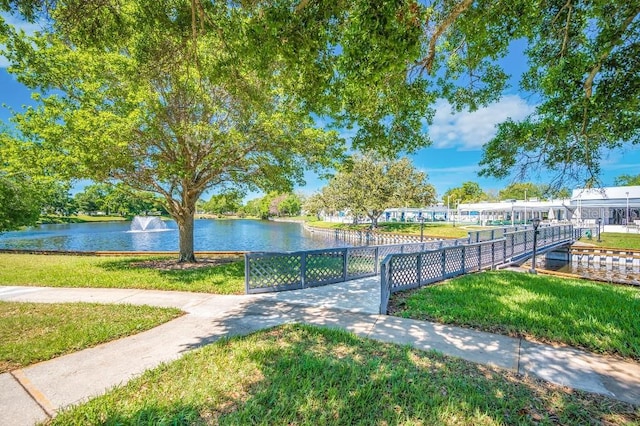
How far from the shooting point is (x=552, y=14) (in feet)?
17.6

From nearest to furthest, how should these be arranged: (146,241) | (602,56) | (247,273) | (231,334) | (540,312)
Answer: (602,56) → (231,334) → (540,312) → (247,273) → (146,241)

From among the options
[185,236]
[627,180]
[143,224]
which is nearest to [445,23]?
[185,236]

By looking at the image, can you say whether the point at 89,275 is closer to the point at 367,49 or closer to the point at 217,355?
the point at 217,355

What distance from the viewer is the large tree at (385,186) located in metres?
30.0

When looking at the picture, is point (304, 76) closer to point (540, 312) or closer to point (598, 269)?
point (540, 312)

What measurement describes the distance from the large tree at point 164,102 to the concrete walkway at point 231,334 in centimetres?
408

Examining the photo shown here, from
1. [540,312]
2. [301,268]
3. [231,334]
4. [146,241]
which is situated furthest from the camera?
[146,241]

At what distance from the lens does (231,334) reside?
4.36m

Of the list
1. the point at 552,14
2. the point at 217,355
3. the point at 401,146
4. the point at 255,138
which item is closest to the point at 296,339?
the point at 217,355

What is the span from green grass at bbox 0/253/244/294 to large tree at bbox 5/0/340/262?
262cm

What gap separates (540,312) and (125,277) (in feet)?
33.2

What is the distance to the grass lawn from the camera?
4.15 metres

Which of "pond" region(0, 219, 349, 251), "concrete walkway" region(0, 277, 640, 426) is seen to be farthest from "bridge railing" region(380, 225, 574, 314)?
"pond" region(0, 219, 349, 251)

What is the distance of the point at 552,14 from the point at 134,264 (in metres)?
13.9
